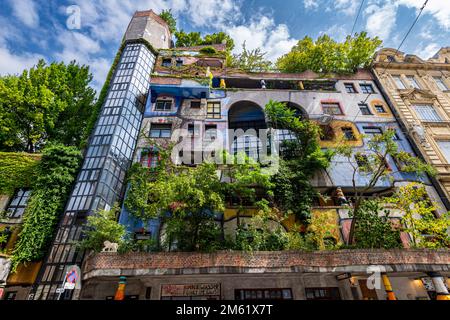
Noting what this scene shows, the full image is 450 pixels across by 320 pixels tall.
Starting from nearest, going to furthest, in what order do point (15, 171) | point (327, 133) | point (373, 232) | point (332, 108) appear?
point (373, 232)
point (15, 171)
point (327, 133)
point (332, 108)

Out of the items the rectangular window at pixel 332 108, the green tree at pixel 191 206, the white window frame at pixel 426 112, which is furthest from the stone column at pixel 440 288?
the white window frame at pixel 426 112

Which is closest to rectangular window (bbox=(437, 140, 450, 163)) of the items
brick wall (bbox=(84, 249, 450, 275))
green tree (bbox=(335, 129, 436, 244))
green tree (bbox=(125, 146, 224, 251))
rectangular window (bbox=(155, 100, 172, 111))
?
green tree (bbox=(335, 129, 436, 244))

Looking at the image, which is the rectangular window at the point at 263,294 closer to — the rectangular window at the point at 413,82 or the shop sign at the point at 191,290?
the shop sign at the point at 191,290

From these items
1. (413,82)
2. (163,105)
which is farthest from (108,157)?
(413,82)

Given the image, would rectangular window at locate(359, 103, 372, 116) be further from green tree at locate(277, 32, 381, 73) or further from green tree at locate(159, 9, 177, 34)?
green tree at locate(159, 9, 177, 34)

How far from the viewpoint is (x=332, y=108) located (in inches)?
846

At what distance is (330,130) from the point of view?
19875 mm

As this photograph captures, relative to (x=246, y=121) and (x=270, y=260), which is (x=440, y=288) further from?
(x=246, y=121)

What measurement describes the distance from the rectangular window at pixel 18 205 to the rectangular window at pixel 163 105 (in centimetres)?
1116

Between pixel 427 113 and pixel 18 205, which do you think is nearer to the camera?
pixel 18 205

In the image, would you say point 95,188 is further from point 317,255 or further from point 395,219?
point 395,219

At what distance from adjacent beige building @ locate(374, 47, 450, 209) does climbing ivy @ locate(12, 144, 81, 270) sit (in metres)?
25.6

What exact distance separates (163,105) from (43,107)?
9.08 metres

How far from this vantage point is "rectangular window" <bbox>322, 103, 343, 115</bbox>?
69.3 ft
